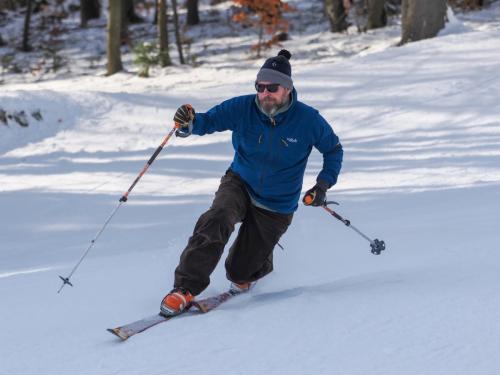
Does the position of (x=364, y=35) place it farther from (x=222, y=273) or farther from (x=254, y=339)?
(x=254, y=339)

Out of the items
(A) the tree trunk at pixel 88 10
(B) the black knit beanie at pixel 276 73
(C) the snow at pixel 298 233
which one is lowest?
(C) the snow at pixel 298 233

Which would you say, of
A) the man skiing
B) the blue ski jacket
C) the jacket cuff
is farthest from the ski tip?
the jacket cuff

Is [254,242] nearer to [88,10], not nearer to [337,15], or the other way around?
[337,15]

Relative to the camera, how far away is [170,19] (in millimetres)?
32125

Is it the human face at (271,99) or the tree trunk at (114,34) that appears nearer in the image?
the human face at (271,99)

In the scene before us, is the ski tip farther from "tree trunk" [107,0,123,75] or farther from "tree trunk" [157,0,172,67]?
"tree trunk" [157,0,172,67]

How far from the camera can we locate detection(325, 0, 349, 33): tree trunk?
23.6 metres

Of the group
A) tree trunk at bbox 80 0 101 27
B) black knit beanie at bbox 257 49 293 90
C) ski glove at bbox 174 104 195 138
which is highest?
black knit beanie at bbox 257 49 293 90

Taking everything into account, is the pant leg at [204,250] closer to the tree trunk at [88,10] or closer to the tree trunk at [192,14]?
the tree trunk at [192,14]

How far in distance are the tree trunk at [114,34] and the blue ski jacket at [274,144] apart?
15.5 m

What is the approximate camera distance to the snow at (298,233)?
A: 10.4 feet

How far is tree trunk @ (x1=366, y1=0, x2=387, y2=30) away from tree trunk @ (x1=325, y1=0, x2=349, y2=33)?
1513 mm

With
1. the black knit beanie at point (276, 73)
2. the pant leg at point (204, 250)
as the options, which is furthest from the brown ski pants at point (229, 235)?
the black knit beanie at point (276, 73)

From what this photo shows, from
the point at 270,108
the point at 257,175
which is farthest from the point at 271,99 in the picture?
the point at 257,175
